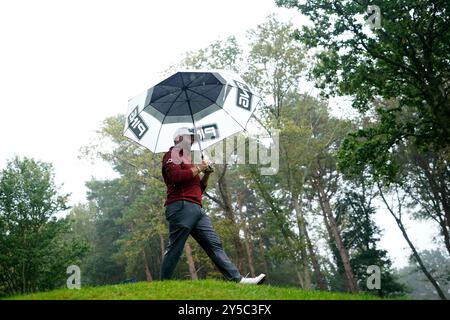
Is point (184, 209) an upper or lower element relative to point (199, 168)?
lower

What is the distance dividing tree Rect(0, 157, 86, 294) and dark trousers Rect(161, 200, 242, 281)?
22181mm

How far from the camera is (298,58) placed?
2350 centimetres

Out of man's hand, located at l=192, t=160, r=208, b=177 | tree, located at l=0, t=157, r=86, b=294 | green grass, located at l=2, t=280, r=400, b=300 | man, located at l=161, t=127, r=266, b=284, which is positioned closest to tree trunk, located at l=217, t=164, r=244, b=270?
tree, located at l=0, t=157, r=86, b=294

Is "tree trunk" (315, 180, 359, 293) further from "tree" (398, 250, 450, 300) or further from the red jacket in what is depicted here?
"tree" (398, 250, 450, 300)

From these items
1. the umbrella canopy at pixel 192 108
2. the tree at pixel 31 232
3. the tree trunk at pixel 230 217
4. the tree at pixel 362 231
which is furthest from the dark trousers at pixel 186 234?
the tree at pixel 362 231

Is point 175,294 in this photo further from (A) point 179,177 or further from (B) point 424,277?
(B) point 424,277

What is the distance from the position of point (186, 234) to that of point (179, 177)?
0.96 m

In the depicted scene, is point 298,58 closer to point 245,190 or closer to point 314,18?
point 314,18

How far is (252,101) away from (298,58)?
17942 mm

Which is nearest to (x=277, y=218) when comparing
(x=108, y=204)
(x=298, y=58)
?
(x=298, y=58)

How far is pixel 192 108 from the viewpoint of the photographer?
7211 millimetres

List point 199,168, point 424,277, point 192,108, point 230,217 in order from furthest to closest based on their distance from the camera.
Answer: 1. point 424,277
2. point 230,217
3. point 192,108
4. point 199,168

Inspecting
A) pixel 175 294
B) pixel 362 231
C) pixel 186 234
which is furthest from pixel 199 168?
pixel 362 231

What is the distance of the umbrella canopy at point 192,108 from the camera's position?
6.84 m
